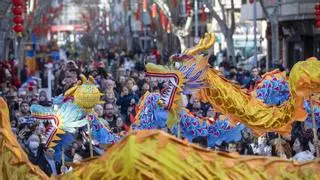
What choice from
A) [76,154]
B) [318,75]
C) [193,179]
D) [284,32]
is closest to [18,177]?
[193,179]

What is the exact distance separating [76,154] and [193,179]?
631cm

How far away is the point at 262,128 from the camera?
31.4ft

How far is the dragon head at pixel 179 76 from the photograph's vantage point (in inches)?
346

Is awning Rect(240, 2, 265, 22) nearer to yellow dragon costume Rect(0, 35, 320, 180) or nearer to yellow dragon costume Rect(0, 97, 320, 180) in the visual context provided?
yellow dragon costume Rect(0, 35, 320, 180)

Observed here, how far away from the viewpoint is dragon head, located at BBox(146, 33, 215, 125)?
879 cm

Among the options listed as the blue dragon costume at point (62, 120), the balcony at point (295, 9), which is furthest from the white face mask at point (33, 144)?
the balcony at point (295, 9)

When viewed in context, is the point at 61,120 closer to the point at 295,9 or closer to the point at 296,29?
the point at 295,9

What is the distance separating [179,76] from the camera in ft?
29.6

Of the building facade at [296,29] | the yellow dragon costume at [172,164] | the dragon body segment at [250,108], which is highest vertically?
the yellow dragon costume at [172,164]

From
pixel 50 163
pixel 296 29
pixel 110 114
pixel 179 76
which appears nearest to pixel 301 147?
pixel 179 76

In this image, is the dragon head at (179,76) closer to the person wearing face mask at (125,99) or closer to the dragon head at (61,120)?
the dragon head at (61,120)

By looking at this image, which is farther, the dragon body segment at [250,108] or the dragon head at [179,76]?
the dragon body segment at [250,108]

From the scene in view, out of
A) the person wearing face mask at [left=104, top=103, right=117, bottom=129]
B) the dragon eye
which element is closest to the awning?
the person wearing face mask at [left=104, top=103, right=117, bottom=129]

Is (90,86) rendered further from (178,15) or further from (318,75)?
(178,15)
